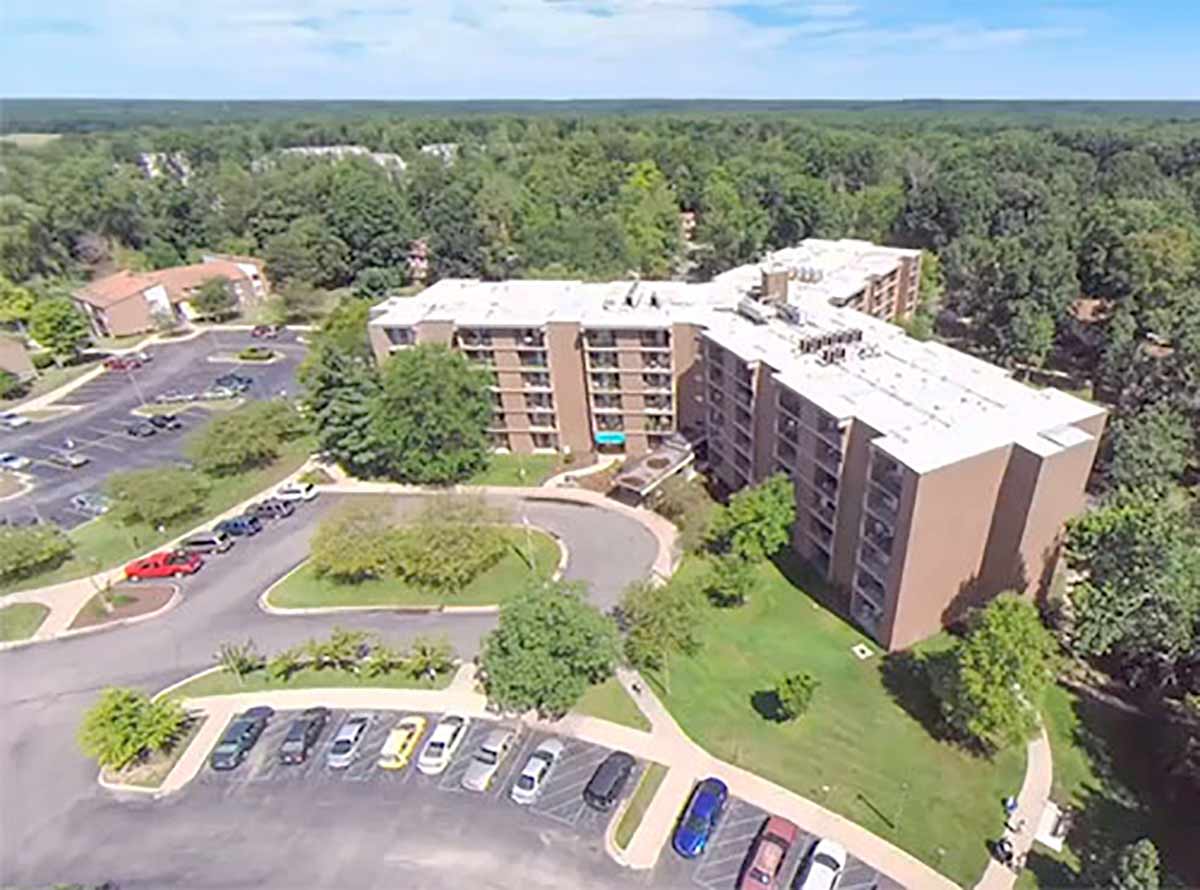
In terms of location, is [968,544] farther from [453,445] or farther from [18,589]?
[18,589]

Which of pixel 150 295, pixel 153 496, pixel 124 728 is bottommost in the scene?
pixel 124 728

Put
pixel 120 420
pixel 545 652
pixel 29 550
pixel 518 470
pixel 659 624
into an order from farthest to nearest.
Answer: pixel 120 420 → pixel 518 470 → pixel 29 550 → pixel 659 624 → pixel 545 652

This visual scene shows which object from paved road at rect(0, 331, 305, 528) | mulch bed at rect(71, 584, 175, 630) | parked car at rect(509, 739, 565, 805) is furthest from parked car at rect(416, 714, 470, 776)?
paved road at rect(0, 331, 305, 528)

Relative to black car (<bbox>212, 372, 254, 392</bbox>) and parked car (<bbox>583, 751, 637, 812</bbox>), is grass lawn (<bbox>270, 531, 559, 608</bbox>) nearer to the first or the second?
parked car (<bbox>583, 751, 637, 812</bbox>)

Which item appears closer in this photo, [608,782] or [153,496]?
[608,782]

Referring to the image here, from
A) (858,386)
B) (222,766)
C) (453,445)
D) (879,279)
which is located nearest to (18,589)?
(222,766)

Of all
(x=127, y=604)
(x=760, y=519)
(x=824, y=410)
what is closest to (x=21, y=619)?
(x=127, y=604)

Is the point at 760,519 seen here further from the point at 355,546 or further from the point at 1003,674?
the point at 355,546
